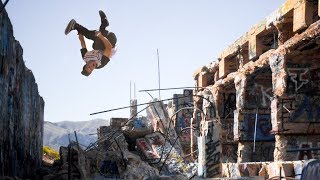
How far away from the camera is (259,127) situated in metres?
16.7

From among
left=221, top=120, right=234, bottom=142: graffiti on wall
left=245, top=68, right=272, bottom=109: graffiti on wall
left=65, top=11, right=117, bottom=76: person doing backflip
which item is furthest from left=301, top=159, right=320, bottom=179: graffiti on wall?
left=221, top=120, right=234, bottom=142: graffiti on wall

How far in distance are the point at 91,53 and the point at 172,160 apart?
364 inches

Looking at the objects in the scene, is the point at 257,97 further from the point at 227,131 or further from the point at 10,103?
the point at 10,103

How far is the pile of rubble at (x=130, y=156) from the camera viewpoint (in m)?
11.8

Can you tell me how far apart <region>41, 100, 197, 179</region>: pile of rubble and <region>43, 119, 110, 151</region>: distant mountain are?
44.2 metres

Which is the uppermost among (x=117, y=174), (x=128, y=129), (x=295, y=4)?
(x=295, y=4)

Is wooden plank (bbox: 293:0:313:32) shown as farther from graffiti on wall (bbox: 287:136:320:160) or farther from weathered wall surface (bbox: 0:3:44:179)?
weathered wall surface (bbox: 0:3:44:179)

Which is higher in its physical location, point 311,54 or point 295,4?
point 295,4

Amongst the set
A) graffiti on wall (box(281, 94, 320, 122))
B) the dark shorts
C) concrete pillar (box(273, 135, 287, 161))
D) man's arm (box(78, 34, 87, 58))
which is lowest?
concrete pillar (box(273, 135, 287, 161))

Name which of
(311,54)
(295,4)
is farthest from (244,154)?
(295,4)

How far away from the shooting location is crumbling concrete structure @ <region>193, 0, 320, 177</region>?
12109mm

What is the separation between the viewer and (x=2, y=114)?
808 cm

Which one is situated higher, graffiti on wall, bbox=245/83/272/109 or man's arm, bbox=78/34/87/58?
man's arm, bbox=78/34/87/58

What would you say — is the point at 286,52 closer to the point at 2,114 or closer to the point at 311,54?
the point at 311,54
